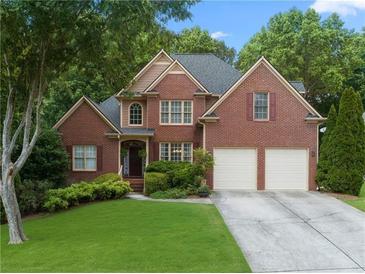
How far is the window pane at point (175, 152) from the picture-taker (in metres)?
27.1

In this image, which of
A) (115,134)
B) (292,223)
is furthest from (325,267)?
(115,134)

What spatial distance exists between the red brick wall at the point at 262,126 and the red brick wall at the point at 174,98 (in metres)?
2.74

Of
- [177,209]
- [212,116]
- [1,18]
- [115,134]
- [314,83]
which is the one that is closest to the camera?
[1,18]

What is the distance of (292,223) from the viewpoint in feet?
49.3

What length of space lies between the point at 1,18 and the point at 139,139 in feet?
51.5

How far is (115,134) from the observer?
85.5ft

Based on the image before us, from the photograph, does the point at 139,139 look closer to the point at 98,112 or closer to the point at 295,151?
the point at 98,112

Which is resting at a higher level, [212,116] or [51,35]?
[51,35]

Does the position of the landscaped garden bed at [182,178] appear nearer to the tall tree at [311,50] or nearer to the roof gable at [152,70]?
the roof gable at [152,70]

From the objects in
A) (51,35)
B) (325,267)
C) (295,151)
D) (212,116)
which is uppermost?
(51,35)

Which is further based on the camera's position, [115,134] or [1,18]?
[115,134]

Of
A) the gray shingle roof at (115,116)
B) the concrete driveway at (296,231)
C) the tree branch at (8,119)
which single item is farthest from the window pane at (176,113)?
the tree branch at (8,119)

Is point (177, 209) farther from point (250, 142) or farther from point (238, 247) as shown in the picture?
point (250, 142)

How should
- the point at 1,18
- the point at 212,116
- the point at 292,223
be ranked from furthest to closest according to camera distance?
the point at 212,116 < the point at 292,223 < the point at 1,18
